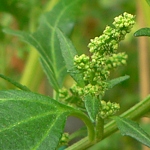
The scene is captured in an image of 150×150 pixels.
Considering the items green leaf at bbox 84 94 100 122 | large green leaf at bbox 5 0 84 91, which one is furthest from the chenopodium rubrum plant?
large green leaf at bbox 5 0 84 91

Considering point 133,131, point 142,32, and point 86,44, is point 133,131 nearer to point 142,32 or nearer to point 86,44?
point 142,32

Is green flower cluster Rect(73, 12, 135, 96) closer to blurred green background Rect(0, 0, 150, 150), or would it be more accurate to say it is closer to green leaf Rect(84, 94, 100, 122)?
green leaf Rect(84, 94, 100, 122)

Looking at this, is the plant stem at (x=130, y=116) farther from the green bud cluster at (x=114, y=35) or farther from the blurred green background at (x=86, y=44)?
the blurred green background at (x=86, y=44)

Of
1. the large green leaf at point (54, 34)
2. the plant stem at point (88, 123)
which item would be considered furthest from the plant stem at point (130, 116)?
the large green leaf at point (54, 34)

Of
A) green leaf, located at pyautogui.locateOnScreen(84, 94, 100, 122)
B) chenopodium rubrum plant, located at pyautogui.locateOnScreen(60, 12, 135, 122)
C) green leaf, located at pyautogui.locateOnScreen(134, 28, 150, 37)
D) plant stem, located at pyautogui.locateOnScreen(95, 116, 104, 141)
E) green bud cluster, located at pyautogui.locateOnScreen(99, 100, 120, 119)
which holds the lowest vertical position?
plant stem, located at pyautogui.locateOnScreen(95, 116, 104, 141)

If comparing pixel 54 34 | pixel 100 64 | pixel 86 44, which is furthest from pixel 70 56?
pixel 86 44

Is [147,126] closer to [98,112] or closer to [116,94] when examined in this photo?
[116,94]

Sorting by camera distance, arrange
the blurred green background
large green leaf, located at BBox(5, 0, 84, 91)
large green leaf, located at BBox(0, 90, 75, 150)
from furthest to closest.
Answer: the blurred green background → large green leaf, located at BBox(5, 0, 84, 91) → large green leaf, located at BBox(0, 90, 75, 150)

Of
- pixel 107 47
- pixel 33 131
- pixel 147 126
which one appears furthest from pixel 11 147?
pixel 147 126
